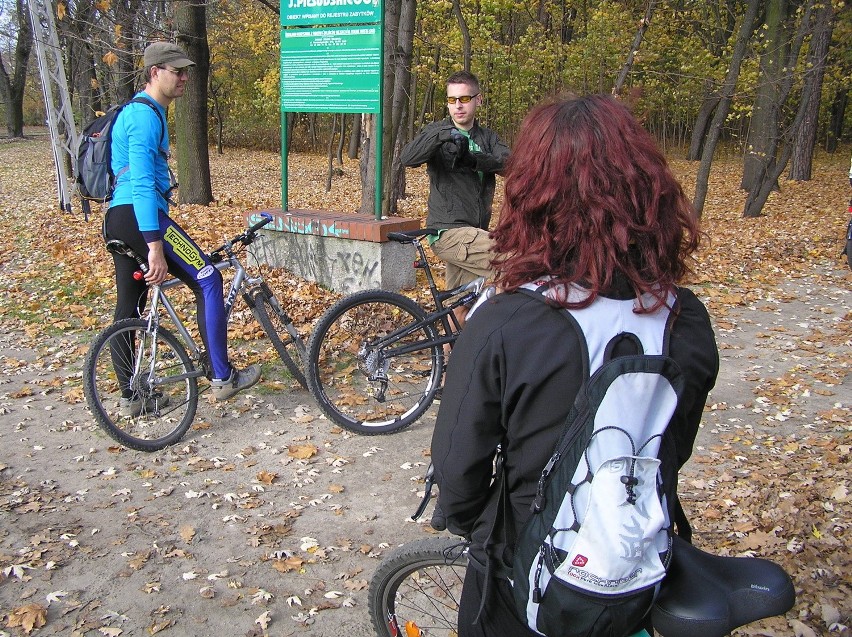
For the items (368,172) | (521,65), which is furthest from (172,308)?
(521,65)

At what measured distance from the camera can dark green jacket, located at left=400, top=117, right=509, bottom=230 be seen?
15.1 ft

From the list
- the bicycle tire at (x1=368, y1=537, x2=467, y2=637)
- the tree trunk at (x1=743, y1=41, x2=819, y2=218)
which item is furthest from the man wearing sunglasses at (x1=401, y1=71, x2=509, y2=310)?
the tree trunk at (x1=743, y1=41, x2=819, y2=218)

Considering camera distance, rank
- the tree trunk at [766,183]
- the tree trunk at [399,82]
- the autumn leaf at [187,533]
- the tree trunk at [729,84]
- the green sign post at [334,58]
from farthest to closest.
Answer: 1. the tree trunk at [766,183]
2. the tree trunk at [729,84]
3. the tree trunk at [399,82]
4. the green sign post at [334,58]
5. the autumn leaf at [187,533]

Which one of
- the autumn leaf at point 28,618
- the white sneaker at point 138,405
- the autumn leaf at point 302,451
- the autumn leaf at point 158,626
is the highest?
the white sneaker at point 138,405

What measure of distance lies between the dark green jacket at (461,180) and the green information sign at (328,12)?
1.96 m

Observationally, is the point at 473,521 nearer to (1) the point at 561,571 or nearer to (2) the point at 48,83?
(1) the point at 561,571

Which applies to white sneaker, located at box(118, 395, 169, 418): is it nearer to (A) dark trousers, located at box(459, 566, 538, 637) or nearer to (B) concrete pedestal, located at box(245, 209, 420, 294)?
(B) concrete pedestal, located at box(245, 209, 420, 294)

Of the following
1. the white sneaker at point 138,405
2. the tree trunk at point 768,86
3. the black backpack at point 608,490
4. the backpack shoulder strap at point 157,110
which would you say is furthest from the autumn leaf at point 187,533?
the tree trunk at point 768,86

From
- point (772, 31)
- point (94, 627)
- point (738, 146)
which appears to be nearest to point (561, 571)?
point (94, 627)

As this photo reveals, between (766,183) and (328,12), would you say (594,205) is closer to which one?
(328,12)

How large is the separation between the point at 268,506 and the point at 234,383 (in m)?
1.04

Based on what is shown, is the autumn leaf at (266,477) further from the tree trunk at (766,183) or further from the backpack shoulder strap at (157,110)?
the tree trunk at (766,183)

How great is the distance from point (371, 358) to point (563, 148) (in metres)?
3.11

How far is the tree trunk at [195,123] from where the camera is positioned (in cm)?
1198
